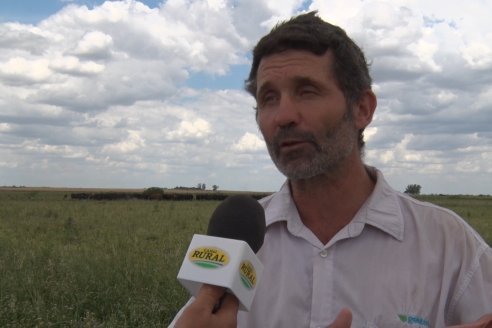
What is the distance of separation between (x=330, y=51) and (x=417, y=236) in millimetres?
920

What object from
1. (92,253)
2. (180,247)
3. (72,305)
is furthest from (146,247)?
(72,305)

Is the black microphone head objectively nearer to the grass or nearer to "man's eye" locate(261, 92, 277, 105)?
"man's eye" locate(261, 92, 277, 105)

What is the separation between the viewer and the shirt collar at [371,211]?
8.32ft

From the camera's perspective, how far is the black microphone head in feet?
6.08

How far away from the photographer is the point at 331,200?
107 inches

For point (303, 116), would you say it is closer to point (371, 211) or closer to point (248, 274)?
point (371, 211)

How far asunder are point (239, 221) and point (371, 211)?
0.89 m

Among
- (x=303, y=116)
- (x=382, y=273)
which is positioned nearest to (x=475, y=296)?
(x=382, y=273)

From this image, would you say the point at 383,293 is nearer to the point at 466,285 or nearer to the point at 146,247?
the point at 466,285

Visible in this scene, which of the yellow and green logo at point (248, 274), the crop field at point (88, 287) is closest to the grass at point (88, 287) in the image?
the crop field at point (88, 287)

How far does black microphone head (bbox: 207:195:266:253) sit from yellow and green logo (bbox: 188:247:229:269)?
17 cm

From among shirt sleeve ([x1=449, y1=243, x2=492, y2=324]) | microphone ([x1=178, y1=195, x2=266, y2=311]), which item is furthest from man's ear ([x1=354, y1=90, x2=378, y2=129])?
microphone ([x1=178, y1=195, x2=266, y2=311])

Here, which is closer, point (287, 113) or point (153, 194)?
point (287, 113)

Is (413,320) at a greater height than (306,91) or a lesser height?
lesser
